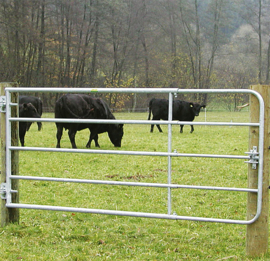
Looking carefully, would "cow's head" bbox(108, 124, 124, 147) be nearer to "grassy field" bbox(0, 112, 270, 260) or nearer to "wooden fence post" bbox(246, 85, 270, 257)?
"grassy field" bbox(0, 112, 270, 260)

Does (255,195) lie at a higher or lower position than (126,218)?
higher

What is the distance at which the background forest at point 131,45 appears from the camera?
108 feet

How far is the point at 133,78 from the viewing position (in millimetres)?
40344

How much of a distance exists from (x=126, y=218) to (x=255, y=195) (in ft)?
6.06

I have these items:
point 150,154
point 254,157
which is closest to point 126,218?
point 150,154

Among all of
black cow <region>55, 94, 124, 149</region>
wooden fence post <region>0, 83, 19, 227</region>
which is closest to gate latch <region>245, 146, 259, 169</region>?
wooden fence post <region>0, 83, 19, 227</region>

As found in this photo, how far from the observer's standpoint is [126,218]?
4938mm

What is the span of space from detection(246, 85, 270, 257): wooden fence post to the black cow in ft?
25.8

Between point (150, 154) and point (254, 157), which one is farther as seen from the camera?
point (150, 154)

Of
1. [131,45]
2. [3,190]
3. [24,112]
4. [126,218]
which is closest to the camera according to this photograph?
[3,190]

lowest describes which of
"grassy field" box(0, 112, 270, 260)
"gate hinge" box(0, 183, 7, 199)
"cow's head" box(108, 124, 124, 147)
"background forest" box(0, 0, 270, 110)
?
"grassy field" box(0, 112, 270, 260)

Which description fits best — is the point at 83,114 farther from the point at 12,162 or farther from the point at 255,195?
the point at 255,195

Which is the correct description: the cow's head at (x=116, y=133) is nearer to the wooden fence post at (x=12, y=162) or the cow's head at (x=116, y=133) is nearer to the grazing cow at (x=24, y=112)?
the grazing cow at (x=24, y=112)

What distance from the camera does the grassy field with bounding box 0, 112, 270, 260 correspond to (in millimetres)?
3814
